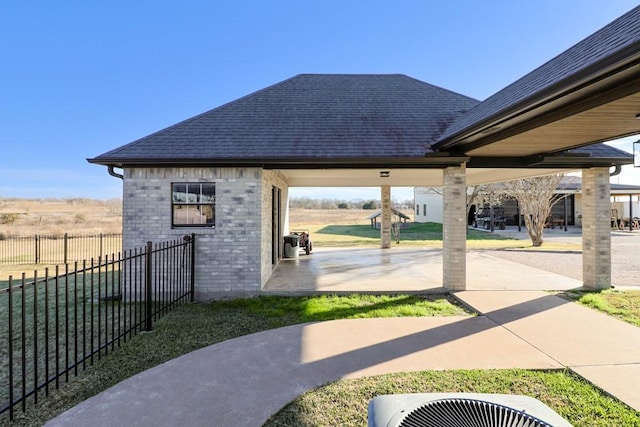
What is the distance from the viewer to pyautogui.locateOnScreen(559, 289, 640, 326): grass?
6.25 metres

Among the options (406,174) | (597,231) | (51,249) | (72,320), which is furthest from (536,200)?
(51,249)

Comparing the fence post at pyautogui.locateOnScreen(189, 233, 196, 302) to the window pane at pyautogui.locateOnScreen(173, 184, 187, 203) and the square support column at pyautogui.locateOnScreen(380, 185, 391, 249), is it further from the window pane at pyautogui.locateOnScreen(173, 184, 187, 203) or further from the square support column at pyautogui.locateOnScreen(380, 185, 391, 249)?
the square support column at pyautogui.locateOnScreen(380, 185, 391, 249)

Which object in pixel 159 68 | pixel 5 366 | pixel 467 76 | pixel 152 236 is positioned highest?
pixel 159 68

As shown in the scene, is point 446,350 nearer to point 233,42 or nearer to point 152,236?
point 152,236

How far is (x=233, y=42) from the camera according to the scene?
14320 millimetres

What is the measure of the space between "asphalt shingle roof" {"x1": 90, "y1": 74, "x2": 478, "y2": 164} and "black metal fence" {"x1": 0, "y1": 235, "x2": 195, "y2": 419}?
2335 mm

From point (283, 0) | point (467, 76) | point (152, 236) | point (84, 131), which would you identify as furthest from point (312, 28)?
point (84, 131)

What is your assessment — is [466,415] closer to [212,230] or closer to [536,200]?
[212,230]

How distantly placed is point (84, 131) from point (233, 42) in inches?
1113

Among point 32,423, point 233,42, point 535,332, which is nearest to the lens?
point 32,423

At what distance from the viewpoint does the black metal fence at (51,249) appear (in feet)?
50.4

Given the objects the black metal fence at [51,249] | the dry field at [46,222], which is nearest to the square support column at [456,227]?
the black metal fence at [51,249]

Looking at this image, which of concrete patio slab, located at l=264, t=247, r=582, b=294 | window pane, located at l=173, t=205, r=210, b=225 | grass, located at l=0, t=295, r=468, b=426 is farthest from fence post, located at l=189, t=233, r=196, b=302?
concrete patio slab, located at l=264, t=247, r=582, b=294

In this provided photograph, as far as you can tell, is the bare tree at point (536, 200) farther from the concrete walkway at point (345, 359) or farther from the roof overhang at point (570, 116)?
the concrete walkway at point (345, 359)
